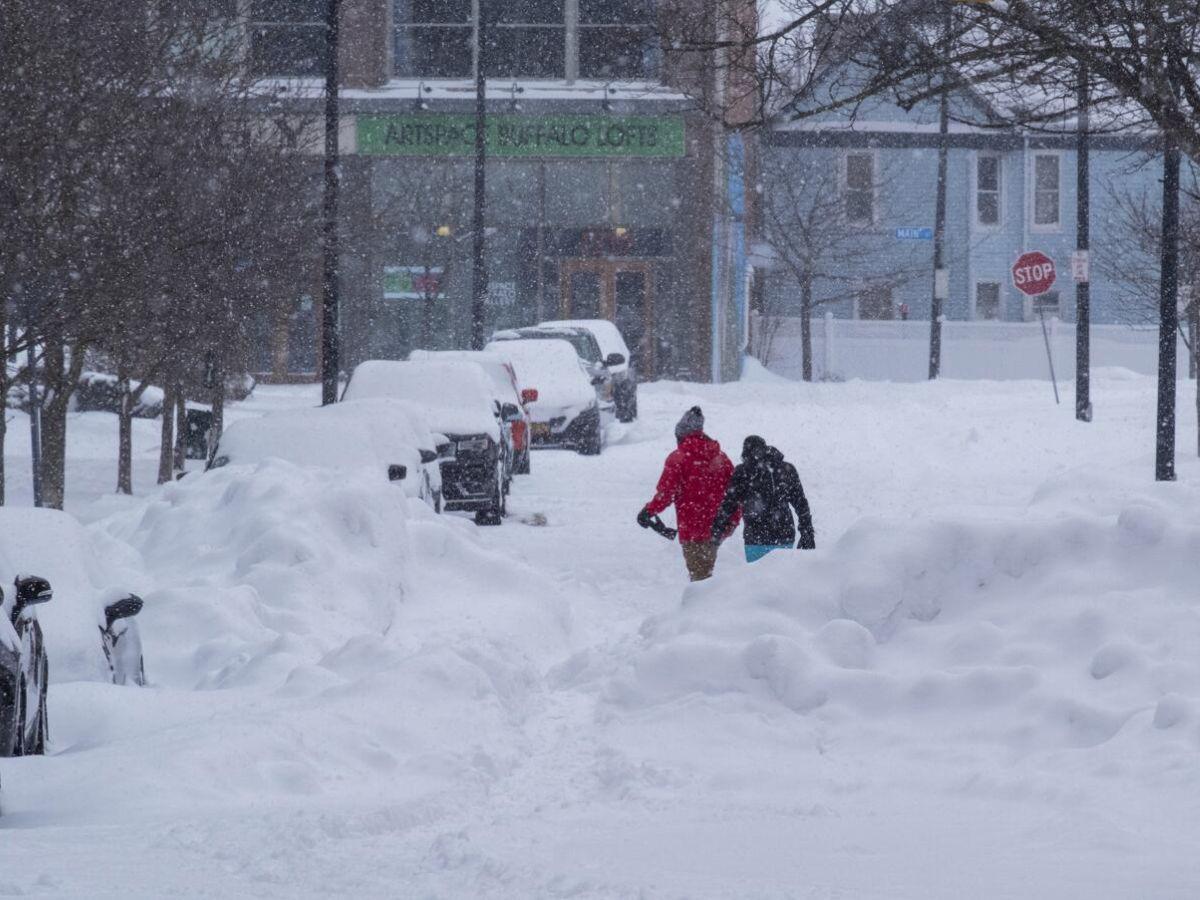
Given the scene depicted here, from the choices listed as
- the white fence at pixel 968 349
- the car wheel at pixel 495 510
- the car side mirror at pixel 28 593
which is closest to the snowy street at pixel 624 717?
the car side mirror at pixel 28 593

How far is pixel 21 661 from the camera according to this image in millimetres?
6473

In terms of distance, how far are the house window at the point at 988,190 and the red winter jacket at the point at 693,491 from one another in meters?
37.6

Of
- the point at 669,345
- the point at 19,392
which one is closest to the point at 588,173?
the point at 669,345

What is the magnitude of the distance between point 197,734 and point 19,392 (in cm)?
1477

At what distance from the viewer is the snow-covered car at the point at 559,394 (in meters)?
24.8

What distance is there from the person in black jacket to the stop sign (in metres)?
18.2

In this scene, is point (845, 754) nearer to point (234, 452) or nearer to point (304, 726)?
point (304, 726)

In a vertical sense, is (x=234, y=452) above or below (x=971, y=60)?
below

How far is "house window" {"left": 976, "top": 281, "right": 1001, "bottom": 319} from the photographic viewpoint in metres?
49.2

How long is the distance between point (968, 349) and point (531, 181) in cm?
1256

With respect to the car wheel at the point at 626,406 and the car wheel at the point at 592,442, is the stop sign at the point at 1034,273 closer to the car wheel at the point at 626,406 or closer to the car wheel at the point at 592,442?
the car wheel at the point at 626,406

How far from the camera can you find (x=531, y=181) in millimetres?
40250

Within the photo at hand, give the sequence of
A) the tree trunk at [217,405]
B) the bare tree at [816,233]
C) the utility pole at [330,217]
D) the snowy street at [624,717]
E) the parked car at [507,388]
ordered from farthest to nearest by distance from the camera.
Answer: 1. the bare tree at [816,233]
2. the tree trunk at [217,405]
3. the parked car at [507,388]
4. the utility pole at [330,217]
5. the snowy street at [624,717]

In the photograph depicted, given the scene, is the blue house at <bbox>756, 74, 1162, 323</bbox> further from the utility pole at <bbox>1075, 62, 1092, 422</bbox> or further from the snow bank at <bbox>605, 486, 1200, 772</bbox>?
the snow bank at <bbox>605, 486, 1200, 772</bbox>
